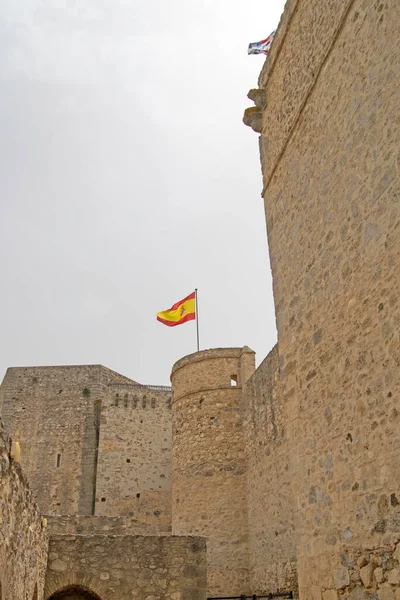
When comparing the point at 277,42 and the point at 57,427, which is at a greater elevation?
the point at 57,427

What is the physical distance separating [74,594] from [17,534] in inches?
155

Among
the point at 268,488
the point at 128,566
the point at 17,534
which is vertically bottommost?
the point at 128,566

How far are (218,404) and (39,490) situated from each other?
1153 centimetres

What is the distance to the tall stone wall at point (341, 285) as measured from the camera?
153 inches

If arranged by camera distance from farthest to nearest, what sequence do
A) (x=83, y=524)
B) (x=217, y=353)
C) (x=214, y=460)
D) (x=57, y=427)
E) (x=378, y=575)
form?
1. (x=57, y=427)
2. (x=217, y=353)
3. (x=214, y=460)
4. (x=83, y=524)
5. (x=378, y=575)

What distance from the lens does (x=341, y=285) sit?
14.9 feet

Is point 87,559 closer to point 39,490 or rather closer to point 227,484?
point 227,484

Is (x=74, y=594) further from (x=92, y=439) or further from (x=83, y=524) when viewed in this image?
(x=92, y=439)

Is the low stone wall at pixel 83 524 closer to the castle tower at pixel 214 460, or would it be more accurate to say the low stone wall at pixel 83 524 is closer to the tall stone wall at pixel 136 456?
the castle tower at pixel 214 460

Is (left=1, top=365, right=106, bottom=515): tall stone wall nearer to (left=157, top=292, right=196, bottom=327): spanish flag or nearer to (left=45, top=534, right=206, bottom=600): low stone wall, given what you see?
(left=157, top=292, right=196, bottom=327): spanish flag

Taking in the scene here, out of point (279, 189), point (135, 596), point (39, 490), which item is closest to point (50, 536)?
point (135, 596)

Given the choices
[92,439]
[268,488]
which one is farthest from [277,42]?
[92,439]

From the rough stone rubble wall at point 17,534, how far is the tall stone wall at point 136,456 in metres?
16.1

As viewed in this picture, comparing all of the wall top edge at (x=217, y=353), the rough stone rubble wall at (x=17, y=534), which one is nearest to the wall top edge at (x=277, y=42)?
the rough stone rubble wall at (x=17, y=534)
